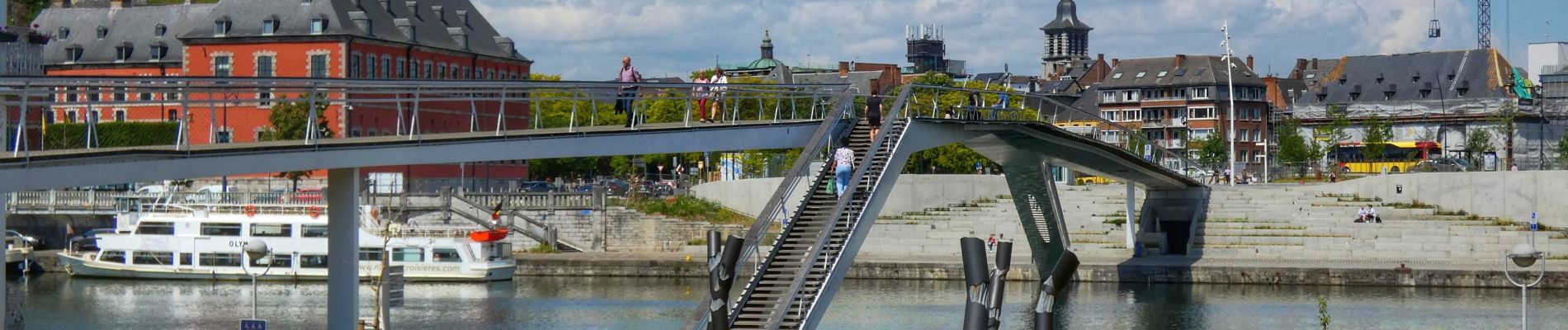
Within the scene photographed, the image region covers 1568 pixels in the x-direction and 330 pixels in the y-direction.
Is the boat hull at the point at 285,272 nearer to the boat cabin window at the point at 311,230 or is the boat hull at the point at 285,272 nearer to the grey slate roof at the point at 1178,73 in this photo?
the boat cabin window at the point at 311,230

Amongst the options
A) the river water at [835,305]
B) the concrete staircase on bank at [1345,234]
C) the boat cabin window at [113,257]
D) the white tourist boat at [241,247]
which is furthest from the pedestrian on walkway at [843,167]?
the boat cabin window at [113,257]

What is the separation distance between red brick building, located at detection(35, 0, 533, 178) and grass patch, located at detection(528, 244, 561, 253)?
14.6 feet

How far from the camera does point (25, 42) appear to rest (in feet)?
87.5

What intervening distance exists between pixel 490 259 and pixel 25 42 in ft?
111

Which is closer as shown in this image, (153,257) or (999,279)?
(999,279)

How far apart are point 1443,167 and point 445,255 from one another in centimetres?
3639

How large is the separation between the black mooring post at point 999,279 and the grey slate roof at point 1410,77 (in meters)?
89.0

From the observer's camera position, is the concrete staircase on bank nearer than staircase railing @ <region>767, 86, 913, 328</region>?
No

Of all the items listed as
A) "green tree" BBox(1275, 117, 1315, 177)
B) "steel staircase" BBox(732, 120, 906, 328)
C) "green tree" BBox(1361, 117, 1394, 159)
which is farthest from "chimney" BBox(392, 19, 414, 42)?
"steel staircase" BBox(732, 120, 906, 328)

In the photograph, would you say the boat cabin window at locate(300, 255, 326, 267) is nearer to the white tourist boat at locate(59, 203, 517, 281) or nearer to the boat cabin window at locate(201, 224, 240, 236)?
the white tourist boat at locate(59, 203, 517, 281)

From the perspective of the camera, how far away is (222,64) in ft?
265

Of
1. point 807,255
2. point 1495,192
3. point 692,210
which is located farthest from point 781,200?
point 692,210

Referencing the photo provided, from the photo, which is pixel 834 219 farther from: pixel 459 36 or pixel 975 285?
pixel 459 36

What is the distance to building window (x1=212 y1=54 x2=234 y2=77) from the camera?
3169 inches
